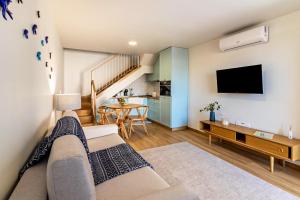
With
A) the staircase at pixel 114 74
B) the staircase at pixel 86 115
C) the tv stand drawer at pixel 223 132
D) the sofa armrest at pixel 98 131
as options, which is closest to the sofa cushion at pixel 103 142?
the sofa armrest at pixel 98 131

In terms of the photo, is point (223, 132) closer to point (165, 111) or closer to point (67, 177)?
point (165, 111)

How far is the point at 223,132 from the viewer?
3.15 metres

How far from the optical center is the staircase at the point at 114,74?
215 inches

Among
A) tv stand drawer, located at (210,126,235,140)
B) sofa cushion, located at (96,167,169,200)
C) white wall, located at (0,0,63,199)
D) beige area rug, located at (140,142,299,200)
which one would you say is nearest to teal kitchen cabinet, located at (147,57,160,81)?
tv stand drawer, located at (210,126,235,140)

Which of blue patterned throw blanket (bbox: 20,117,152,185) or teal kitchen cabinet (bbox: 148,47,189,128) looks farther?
teal kitchen cabinet (bbox: 148,47,189,128)

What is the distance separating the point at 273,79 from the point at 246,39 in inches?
33.3

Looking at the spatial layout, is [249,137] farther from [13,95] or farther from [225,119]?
[13,95]

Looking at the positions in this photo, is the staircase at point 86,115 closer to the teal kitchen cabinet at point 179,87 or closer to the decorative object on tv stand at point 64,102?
the decorative object on tv stand at point 64,102

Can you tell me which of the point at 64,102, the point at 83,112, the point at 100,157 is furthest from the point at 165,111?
the point at 100,157

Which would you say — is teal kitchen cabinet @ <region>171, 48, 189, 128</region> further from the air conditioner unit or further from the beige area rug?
the beige area rug

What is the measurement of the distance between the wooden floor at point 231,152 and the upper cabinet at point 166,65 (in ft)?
5.15

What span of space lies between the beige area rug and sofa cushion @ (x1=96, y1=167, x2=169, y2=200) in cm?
89

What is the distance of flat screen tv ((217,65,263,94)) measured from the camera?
2.79m

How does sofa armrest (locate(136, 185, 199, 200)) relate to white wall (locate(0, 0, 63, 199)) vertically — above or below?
below
